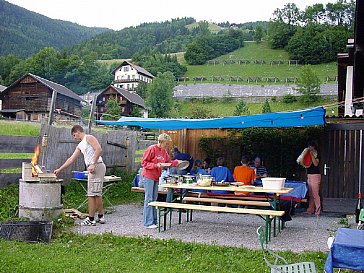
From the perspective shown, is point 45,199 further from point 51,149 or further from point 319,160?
point 319,160

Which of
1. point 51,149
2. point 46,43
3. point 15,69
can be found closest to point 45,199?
point 51,149

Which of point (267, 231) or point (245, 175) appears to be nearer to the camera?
point (267, 231)

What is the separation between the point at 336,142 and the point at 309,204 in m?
1.42

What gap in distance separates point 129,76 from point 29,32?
45671 millimetres

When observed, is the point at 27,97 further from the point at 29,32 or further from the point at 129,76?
the point at 29,32

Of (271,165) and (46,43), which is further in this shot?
(46,43)

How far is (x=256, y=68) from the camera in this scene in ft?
273

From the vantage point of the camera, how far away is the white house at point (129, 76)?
83938 millimetres

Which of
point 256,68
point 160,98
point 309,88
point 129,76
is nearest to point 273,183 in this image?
point 160,98

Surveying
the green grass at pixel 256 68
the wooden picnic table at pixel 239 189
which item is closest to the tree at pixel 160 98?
the green grass at pixel 256 68

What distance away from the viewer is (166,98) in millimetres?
50594

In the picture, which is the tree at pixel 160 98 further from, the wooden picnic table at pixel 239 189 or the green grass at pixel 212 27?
the green grass at pixel 212 27

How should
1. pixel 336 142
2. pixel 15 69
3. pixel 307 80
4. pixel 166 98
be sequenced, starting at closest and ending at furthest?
1. pixel 336 142
2. pixel 166 98
3. pixel 307 80
4. pixel 15 69

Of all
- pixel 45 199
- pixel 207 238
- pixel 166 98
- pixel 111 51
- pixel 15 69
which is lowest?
pixel 207 238
